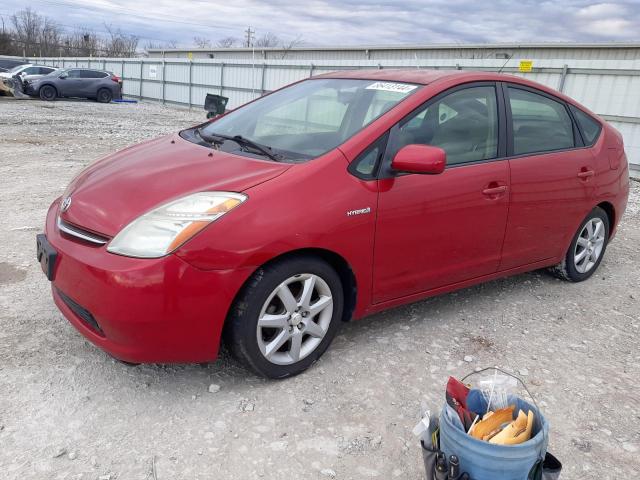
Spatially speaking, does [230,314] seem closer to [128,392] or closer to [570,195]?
[128,392]

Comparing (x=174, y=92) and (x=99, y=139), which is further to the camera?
(x=174, y=92)

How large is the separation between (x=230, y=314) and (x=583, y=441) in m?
1.71

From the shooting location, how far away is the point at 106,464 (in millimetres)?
2203

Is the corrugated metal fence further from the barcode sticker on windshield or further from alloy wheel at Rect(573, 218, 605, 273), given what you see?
the barcode sticker on windshield

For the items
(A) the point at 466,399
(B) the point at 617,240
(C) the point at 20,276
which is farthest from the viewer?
(B) the point at 617,240

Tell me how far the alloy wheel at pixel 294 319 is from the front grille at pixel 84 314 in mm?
727

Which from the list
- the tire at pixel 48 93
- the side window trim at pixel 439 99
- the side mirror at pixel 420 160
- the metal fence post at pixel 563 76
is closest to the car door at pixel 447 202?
the side window trim at pixel 439 99

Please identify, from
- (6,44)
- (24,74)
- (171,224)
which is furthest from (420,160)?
(6,44)

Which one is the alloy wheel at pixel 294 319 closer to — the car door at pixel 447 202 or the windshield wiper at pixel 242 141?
the car door at pixel 447 202

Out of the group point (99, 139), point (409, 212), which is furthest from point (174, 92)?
point (409, 212)

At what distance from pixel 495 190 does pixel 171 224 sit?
1997 millimetres

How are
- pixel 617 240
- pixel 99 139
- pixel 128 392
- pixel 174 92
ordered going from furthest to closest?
pixel 174 92
pixel 99 139
pixel 617 240
pixel 128 392

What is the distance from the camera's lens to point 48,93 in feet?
77.7

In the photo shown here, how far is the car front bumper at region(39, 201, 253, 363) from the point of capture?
7.67 feet
